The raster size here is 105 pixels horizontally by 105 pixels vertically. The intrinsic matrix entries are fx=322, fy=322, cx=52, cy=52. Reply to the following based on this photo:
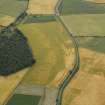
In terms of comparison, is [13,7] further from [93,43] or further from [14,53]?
[14,53]

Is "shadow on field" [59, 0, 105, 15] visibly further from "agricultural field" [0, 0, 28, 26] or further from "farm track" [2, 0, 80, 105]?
"agricultural field" [0, 0, 28, 26]

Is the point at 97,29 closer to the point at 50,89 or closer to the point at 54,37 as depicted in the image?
the point at 54,37

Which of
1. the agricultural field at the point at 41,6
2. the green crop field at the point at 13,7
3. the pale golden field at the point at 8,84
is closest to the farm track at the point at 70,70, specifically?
the green crop field at the point at 13,7

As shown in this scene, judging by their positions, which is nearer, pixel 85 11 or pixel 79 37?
pixel 79 37

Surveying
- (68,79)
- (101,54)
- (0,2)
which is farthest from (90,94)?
(0,2)

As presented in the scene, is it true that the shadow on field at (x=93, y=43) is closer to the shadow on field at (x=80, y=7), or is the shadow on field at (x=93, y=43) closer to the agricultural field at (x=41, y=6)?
the shadow on field at (x=80, y=7)

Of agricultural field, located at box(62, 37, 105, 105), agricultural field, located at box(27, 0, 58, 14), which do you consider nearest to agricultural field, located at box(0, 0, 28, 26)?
agricultural field, located at box(27, 0, 58, 14)

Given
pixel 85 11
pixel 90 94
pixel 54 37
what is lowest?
pixel 85 11
